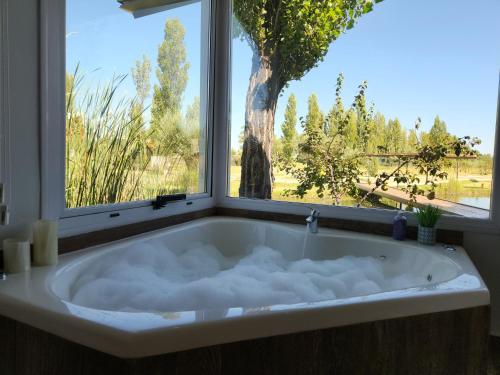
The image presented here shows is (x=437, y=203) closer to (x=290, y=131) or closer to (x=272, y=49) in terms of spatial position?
(x=290, y=131)

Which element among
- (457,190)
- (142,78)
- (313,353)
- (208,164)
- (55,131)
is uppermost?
(142,78)

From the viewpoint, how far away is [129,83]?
2008mm

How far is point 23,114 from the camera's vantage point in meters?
1.42

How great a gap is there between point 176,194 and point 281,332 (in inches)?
58.5

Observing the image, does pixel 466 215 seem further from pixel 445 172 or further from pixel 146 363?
pixel 146 363

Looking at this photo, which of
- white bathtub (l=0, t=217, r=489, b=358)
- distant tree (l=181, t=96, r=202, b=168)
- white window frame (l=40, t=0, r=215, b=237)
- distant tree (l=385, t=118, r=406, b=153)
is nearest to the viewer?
white bathtub (l=0, t=217, r=489, b=358)

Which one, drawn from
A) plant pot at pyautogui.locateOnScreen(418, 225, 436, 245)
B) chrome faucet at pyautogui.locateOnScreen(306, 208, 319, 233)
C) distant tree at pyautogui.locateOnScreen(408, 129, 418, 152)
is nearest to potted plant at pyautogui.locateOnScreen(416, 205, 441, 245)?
plant pot at pyautogui.locateOnScreen(418, 225, 436, 245)

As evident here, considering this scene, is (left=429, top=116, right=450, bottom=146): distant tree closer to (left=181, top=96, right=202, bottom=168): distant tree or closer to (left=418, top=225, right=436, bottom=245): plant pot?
(left=418, top=225, right=436, bottom=245): plant pot

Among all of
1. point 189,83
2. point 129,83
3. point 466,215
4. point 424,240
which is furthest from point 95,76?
point 466,215

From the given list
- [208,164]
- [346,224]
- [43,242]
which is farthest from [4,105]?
[346,224]

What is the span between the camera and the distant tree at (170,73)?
87.0 inches

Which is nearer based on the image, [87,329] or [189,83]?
[87,329]

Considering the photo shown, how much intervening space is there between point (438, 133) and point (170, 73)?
5.44ft

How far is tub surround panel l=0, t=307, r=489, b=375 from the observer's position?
919 mm
